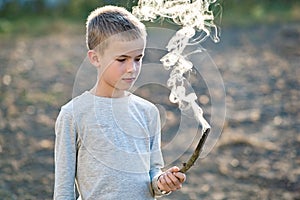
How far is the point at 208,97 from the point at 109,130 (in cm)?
480

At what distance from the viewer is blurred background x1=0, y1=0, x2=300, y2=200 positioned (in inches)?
181

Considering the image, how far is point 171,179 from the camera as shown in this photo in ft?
7.39

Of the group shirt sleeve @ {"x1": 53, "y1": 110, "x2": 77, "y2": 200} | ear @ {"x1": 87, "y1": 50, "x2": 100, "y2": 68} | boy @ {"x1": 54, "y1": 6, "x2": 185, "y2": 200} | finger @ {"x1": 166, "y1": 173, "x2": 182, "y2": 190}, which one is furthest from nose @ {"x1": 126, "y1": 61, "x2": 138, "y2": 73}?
finger @ {"x1": 166, "y1": 173, "x2": 182, "y2": 190}

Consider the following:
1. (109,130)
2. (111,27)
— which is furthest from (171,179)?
(111,27)

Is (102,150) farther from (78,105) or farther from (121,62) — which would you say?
(121,62)

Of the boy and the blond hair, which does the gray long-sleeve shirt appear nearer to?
the boy

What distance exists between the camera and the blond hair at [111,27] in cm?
229

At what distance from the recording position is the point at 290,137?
5.61 m

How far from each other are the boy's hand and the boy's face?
298 mm

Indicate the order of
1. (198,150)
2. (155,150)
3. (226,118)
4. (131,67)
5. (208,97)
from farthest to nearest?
(208,97) < (226,118) < (155,150) < (131,67) < (198,150)

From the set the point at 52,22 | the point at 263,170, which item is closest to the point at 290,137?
the point at 263,170

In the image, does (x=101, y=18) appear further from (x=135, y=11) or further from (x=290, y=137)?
(x=290, y=137)

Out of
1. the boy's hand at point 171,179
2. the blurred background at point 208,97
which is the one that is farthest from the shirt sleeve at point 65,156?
the blurred background at point 208,97

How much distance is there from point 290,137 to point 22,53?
497 centimetres
